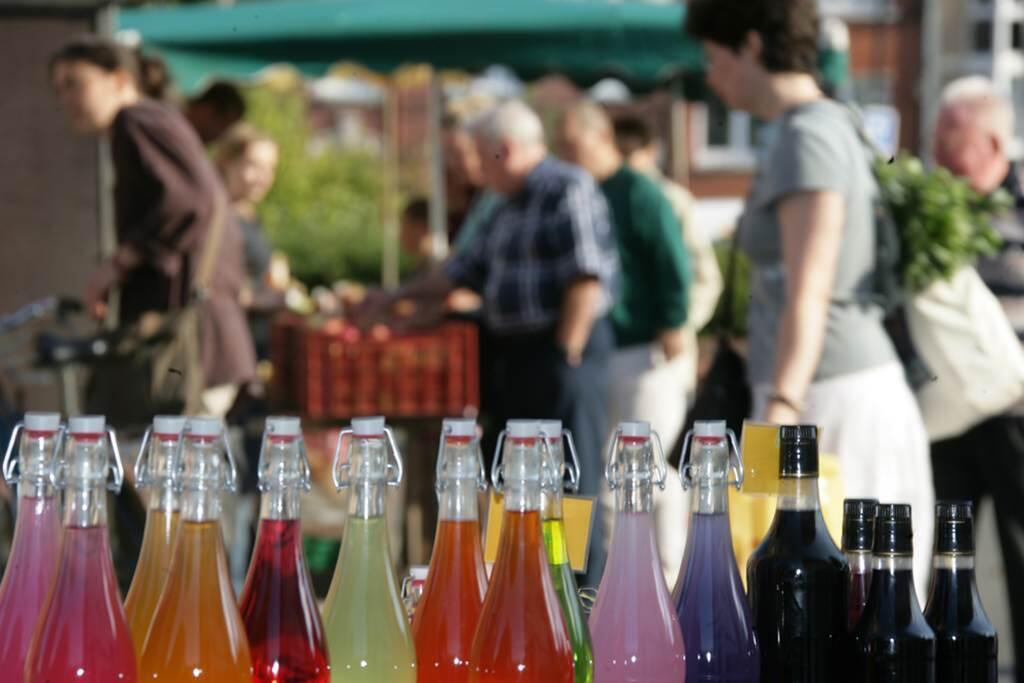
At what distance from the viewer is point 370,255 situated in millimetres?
23156

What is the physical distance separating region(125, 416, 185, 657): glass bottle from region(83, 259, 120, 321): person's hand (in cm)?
337

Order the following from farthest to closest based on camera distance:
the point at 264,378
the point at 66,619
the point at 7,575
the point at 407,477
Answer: the point at 264,378
the point at 407,477
the point at 7,575
the point at 66,619

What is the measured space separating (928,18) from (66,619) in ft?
73.7

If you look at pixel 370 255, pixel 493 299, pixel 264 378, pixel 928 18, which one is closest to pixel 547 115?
pixel 370 255

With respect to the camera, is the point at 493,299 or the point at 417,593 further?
the point at 493,299

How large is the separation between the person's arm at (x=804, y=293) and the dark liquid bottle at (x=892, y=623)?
1.60 meters

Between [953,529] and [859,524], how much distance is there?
105 mm

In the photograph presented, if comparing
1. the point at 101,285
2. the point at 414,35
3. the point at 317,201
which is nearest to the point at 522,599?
the point at 101,285

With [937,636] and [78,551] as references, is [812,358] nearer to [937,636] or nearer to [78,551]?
[937,636]

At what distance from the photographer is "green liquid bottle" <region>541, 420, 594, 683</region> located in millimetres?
1498

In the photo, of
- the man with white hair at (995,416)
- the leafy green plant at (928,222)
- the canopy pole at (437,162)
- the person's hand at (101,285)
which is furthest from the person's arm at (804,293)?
the canopy pole at (437,162)

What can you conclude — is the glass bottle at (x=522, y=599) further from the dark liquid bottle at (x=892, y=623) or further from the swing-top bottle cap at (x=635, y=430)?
the dark liquid bottle at (x=892, y=623)

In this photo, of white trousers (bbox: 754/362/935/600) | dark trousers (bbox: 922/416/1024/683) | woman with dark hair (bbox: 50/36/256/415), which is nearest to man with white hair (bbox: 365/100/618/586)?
woman with dark hair (bbox: 50/36/256/415)

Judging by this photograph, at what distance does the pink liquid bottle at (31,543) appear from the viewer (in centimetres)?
146
